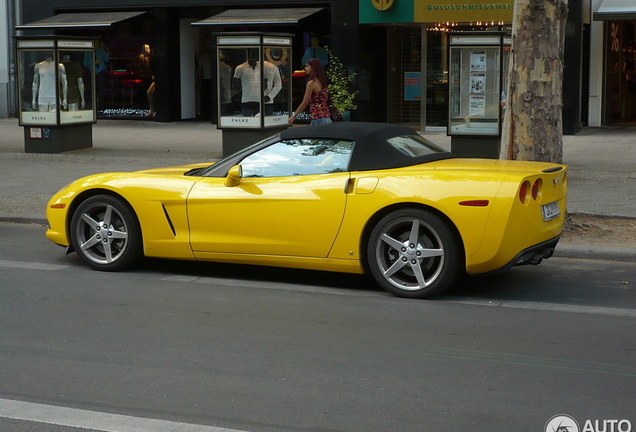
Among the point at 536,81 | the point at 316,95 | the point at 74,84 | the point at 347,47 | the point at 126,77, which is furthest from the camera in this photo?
the point at 126,77

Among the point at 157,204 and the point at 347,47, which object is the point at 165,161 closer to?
the point at 347,47

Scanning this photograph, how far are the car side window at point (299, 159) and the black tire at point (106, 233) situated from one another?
110cm

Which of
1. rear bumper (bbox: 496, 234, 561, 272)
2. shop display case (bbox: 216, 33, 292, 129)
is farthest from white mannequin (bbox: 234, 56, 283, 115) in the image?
rear bumper (bbox: 496, 234, 561, 272)

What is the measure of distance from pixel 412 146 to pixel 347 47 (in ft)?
48.8

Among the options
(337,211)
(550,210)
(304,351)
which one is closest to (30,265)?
(337,211)

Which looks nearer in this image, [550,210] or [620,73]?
[550,210]

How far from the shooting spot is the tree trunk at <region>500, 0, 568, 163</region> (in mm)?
9555

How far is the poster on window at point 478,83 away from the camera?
14867 mm

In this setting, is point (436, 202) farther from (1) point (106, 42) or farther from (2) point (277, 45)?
(1) point (106, 42)

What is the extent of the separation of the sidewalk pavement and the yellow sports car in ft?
7.23

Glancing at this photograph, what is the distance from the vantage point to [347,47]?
22078 millimetres

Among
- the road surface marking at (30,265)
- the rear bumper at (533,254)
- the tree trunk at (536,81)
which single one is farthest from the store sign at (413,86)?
the rear bumper at (533,254)

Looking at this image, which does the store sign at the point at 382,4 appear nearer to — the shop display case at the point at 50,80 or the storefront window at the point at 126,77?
the shop display case at the point at 50,80

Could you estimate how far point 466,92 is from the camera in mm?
14961
